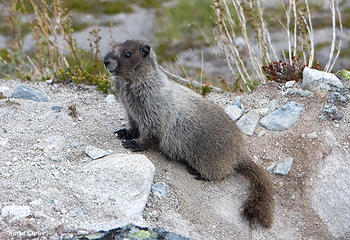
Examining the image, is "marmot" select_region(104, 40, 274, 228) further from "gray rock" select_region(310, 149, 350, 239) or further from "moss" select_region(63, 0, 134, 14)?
"moss" select_region(63, 0, 134, 14)

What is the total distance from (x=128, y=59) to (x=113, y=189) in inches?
69.9

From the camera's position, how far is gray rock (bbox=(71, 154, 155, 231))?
4.89m

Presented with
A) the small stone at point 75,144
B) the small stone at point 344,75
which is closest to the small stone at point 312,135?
the small stone at point 344,75

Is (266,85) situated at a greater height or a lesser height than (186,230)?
greater

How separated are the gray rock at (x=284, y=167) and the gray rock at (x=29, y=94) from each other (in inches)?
152

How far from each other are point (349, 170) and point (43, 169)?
4.05 meters

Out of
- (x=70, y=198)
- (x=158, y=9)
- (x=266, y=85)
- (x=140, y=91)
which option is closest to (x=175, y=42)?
(x=158, y=9)

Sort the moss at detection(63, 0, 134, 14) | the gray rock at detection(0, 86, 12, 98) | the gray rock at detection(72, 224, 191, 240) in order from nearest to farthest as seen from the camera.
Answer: the gray rock at detection(72, 224, 191, 240)
the gray rock at detection(0, 86, 12, 98)
the moss at detection(63, 0, 134, 14)

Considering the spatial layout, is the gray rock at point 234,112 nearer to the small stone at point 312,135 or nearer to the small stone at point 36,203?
the small stone at point 312,135

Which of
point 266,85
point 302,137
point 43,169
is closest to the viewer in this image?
point 43,169

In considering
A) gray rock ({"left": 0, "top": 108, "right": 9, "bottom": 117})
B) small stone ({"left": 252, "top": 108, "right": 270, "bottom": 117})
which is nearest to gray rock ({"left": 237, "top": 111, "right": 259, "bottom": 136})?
small stone ({"left": 252, "top": 108, "right": 270, "bottom": 117})

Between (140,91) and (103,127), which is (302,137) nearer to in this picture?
(140,91)

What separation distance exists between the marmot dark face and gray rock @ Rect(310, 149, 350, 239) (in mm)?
2826

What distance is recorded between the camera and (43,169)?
5.49 m
